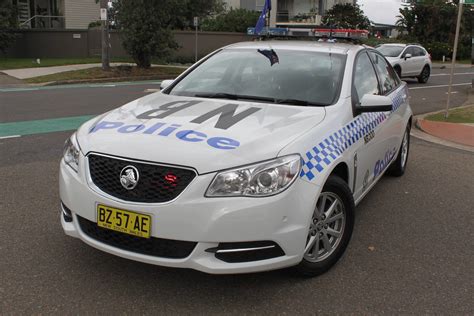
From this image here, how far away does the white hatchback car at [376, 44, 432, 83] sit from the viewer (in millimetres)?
19812

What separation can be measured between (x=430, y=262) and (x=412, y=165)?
3259 mm

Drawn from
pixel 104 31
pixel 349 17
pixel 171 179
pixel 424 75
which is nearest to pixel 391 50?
pixel 424 75

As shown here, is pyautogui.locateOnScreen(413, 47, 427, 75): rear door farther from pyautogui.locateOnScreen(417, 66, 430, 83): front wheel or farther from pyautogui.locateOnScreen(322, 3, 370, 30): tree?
pyautogui.locateOnScreen(322, 3, 370, 30): tree

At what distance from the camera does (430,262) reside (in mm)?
3869

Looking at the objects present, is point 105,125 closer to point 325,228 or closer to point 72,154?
point 72,154

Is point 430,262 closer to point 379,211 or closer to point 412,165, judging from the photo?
point 379,211

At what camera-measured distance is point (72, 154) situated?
3496 mm

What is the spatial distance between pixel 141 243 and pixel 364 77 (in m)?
2.78

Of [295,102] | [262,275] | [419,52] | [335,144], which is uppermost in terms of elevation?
[419,52]

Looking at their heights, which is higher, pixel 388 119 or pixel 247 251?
pixel 388 119

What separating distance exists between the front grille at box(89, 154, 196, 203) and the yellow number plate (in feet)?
0.30

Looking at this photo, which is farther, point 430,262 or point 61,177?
point 430,262

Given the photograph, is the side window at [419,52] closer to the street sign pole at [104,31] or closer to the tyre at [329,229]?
the street sign pole at [104,31]

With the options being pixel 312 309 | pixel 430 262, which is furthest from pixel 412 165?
pixel 312 309
